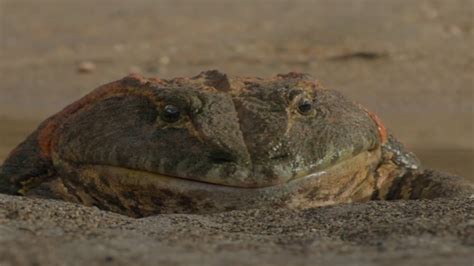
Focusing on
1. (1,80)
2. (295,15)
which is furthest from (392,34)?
(1,80)

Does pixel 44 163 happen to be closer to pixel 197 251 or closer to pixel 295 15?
pixel 197 251

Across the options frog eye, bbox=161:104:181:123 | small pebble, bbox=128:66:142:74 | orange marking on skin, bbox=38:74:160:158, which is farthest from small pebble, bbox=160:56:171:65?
frog eye, bbox=161:104:181:123

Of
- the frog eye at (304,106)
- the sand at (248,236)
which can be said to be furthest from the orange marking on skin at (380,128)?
the sand at (248,236)

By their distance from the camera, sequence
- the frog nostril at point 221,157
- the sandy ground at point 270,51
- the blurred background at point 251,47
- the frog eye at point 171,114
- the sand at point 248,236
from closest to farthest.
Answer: the sand at point 248,236, the frog nostril at point 221,157, the frog eye at point 171,114, the sandy ground at point 270,51, the blurred background at point 251,47

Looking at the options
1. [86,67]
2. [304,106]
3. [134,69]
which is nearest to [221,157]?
[304,106]

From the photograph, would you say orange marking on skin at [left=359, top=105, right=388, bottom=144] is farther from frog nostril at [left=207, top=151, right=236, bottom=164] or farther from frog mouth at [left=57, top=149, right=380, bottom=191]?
frog nostril at [left=207, top=151, right=236, bottom=164]

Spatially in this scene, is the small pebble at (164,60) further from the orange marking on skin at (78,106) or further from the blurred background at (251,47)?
the orange marking on skin at (78,106)

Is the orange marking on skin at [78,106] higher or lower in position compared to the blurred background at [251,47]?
lower

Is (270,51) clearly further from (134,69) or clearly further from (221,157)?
(221,157)

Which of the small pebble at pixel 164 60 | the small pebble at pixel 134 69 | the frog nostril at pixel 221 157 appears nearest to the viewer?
the frog nostril at pixel 221 157
